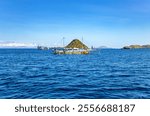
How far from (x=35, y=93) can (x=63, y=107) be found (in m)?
18.1

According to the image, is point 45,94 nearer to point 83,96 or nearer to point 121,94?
point 83,96

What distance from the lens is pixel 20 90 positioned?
2959cm

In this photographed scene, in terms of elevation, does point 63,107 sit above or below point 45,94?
above

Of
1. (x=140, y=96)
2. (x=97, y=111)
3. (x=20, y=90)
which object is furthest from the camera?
(x=20, y=90)

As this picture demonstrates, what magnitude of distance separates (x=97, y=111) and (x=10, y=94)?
18971mm

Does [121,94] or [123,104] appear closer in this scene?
[123,104]

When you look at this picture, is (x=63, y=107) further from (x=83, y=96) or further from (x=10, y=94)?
(x=10, y=94)

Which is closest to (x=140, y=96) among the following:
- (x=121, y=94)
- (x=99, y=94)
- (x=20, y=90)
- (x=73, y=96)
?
(x=121, y=94)

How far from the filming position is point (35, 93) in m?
27.7

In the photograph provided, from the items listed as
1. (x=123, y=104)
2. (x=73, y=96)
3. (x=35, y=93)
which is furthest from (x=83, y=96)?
(x=123, y=104)

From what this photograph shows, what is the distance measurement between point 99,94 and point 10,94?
8.88 m

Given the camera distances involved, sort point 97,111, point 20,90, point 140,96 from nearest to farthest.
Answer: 1. point 97,111
2. point 140,96
3. point 20,90

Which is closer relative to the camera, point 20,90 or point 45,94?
point 45,94

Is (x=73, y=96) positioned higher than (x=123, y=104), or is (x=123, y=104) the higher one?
(x=123, y=104)
